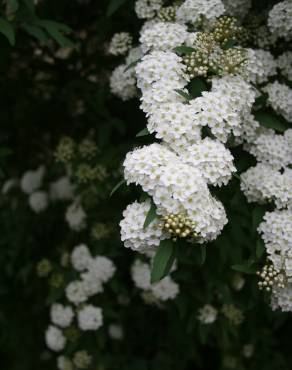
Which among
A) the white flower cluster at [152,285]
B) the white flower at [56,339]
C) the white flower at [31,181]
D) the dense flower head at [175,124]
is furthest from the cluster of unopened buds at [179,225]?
the white flower at [31,181]

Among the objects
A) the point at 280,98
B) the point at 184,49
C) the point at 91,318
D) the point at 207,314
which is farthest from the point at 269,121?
the point at 91,318

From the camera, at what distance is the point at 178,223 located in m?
2.72

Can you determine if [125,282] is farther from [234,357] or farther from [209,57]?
[209,57]

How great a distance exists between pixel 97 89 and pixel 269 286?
7.77 feet

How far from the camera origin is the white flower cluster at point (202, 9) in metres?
3.64

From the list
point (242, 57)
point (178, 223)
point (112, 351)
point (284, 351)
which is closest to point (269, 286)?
point (178, 223)

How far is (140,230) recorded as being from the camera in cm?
285

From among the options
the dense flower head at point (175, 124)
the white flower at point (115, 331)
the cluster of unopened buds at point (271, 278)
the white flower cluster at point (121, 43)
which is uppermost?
the dense flower head at point (175, 124)

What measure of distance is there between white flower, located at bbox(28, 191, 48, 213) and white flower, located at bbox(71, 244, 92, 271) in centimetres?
90

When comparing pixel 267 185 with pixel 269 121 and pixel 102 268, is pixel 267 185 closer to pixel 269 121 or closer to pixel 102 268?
pixel 269 121

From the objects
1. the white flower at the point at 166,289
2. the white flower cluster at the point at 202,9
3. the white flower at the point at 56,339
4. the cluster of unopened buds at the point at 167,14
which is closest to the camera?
the white flower cluster at the point at 202,9

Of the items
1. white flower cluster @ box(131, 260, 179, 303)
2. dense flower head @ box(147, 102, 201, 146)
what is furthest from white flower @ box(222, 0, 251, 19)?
white flower cluster @ box(131, 260, 179, 303)

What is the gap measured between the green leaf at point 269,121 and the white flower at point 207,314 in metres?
1.78

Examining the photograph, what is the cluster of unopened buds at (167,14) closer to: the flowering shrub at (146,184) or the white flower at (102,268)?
the flowering shrub at (146,184)
